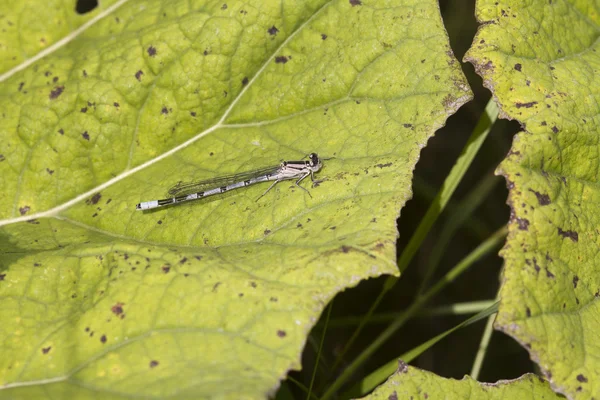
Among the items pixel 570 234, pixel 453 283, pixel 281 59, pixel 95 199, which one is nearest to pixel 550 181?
pixel 570 234

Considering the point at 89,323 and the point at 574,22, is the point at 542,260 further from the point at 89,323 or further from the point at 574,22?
the point at 89,323

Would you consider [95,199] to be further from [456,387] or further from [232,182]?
[456,387]

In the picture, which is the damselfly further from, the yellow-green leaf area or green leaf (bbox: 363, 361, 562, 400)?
the yellow-green leaf area

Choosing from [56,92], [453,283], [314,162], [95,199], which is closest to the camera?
[314,162]

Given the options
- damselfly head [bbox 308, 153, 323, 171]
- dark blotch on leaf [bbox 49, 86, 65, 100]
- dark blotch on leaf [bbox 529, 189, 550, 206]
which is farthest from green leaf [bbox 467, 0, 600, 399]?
dark blotch on leaf [bbox 49, 86, 65, 100]

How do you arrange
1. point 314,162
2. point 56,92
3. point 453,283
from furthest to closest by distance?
point 453,283
point 56,92
point 314,162

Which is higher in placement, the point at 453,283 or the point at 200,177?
the point at 200,177

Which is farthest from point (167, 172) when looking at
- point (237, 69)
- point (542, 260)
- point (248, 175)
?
point (542, 260)
